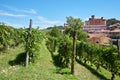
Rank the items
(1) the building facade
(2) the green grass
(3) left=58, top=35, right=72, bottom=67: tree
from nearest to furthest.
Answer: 1. (2) the green grass
2. (3) left=58, top=35, right=72, bottom=67: tree
3. (1) the building facade

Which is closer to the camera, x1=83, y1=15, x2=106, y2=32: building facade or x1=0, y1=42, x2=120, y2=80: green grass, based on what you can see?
x1=0, y1=42, x2=120, y2=80: green grass

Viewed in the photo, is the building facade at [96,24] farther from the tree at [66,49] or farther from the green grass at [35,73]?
the green grass at [35,73]

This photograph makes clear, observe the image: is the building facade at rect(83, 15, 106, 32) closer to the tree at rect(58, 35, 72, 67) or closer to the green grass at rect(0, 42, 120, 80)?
the tree at rect(58, 35, 72, 67)

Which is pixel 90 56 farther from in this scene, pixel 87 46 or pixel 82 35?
pixel 82 35

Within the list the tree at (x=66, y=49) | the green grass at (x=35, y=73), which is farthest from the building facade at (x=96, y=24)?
the green grass at (x=35, y=73)

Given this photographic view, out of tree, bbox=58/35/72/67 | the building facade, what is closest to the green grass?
tree, bbox=58/35/72/67

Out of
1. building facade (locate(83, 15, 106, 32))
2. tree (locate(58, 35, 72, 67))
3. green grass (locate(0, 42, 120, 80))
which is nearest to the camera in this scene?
green grass (locate(0, 42, 120, 80))

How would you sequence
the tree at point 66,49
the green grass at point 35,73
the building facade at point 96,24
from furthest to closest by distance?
1. the building facade at point 96,24
2. the tree at point 66,49
3. the green grass at point 35,73

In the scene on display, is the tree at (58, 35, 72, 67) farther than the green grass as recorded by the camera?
Yes

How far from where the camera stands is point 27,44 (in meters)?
29.5

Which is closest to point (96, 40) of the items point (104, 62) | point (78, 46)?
point (78, 46)

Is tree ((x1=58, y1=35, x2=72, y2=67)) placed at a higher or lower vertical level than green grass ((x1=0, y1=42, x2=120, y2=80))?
higher

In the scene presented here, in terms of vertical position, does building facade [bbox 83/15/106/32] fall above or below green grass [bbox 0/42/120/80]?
above

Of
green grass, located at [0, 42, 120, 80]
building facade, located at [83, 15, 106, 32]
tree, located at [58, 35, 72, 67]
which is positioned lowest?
green grass, located at [0, 42, 120, 80]
